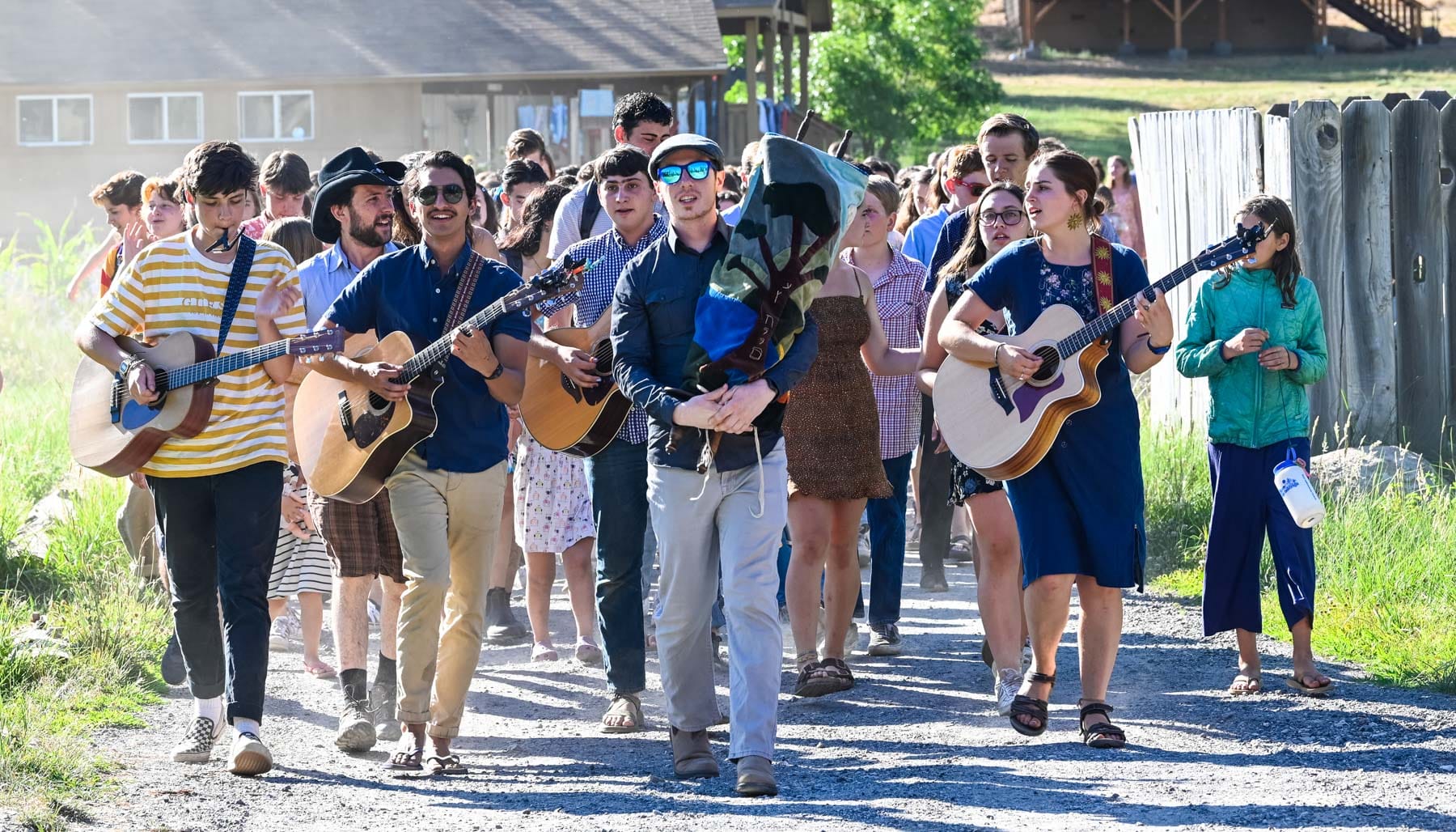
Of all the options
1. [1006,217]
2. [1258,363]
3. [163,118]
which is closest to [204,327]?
[1006,217]

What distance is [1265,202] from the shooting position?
270 inches

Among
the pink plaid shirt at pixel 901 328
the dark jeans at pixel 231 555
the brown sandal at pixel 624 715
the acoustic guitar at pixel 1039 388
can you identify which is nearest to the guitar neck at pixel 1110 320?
the acoustic guitar at pixel 1039 388

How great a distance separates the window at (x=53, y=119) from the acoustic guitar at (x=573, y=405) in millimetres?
29675

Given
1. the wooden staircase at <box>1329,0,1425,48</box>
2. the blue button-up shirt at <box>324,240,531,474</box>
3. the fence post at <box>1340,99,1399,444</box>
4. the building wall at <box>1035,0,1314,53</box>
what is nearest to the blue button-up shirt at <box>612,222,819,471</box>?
the blue button-up shirt at <box>324,240,531,474</box>

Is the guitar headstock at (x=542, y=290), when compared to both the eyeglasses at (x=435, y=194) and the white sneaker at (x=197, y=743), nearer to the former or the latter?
the eyeglasses at (x=435, y=194)

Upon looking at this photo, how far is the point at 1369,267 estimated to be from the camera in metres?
9.96

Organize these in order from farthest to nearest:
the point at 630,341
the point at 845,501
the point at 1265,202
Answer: the point at 845,501
the point at 1265,202
the point at 630,341

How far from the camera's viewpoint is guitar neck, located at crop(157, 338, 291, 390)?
6.09 meters

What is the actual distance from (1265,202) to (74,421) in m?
4.38

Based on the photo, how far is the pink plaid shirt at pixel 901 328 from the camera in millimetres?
8109

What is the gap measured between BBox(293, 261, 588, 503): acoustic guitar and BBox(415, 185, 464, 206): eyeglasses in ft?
1.30

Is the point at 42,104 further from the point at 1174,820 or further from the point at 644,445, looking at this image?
the point at 1174,820

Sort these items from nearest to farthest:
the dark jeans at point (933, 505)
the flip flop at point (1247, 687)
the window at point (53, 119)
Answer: the flip flop at point (1247, 687) → the dark jeans at point (933, 505) → the window at point (53, 119)

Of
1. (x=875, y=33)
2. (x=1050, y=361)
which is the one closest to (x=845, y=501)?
(x=1050, y=361)
